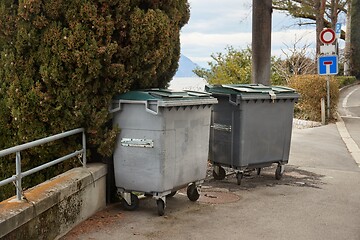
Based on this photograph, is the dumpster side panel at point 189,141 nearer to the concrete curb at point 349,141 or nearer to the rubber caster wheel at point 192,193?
the rubber caster wheel at point 192,193

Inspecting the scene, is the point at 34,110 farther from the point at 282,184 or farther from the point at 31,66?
the point at 282,184

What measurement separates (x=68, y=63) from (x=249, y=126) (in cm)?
295

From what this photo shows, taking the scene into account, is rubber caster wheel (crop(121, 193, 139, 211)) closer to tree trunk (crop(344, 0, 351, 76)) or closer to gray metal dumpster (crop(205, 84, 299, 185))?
gray metal dumpster (crop(205, 84, 299, 185))

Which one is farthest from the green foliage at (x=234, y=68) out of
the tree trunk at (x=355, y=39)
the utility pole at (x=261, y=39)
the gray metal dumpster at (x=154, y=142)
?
the tree trunk at (x=355, y=39)

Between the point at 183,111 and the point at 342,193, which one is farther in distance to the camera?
the point at 342,193

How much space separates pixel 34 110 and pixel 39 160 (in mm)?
646

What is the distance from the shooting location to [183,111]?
18.2ft

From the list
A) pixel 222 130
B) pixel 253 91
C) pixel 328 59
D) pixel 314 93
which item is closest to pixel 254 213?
pixel 222 130

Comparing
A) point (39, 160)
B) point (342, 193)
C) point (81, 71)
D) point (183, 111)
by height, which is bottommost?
point (342, 193)

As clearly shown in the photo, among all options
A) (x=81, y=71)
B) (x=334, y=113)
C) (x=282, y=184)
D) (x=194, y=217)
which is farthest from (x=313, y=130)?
(x=81, y=71)

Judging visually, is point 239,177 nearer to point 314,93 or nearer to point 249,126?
point 249,126

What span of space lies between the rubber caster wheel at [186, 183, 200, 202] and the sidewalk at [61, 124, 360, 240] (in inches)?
2.7

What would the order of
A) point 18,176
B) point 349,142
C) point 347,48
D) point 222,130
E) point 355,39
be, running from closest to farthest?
point 18,176, point 222,130, point 349,142, point 355,39, point 347,48

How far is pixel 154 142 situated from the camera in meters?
5.29
